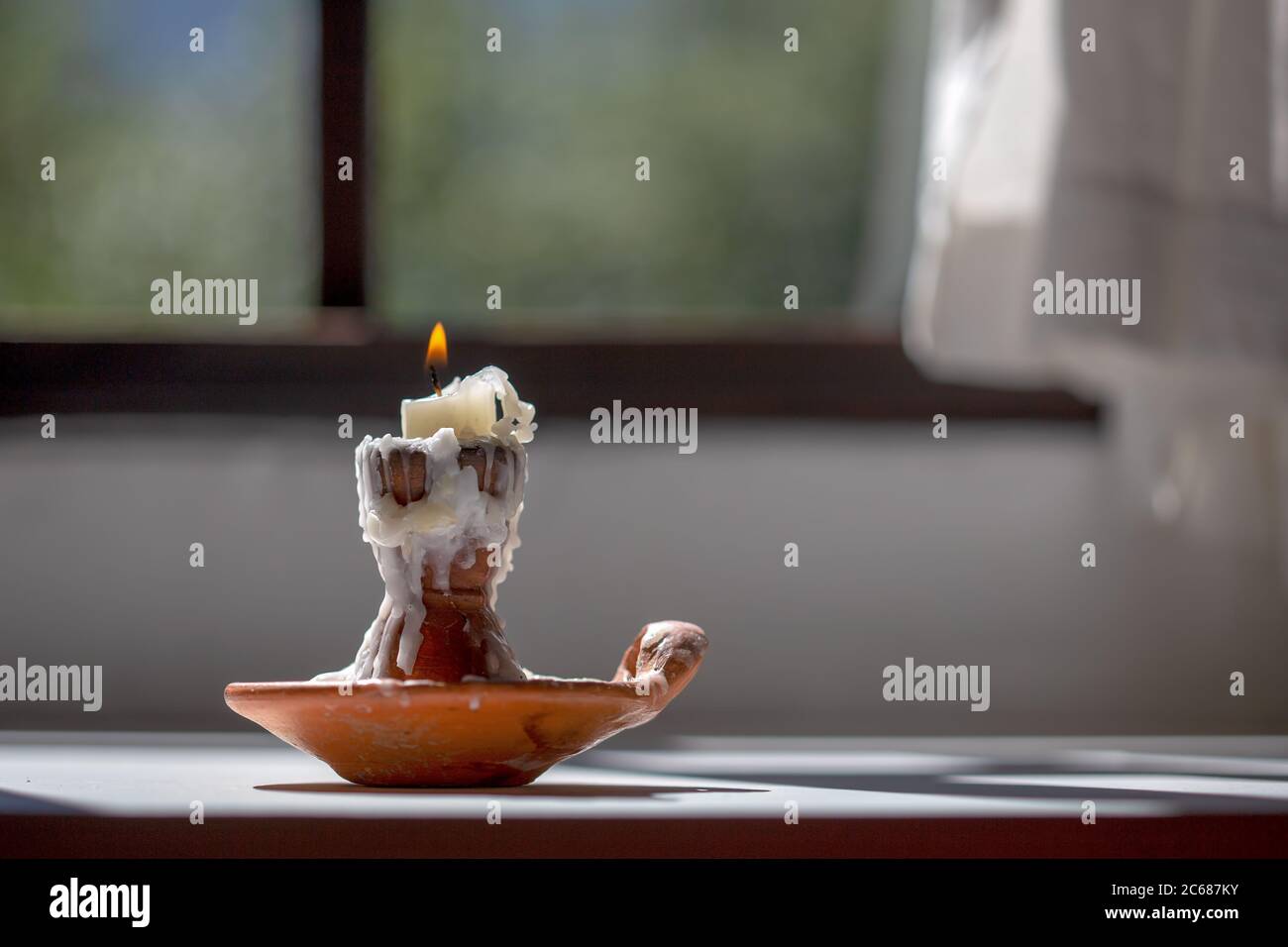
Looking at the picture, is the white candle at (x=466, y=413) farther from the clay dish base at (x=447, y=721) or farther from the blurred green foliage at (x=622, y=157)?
the blurred green foliage at (x=622, y=157)

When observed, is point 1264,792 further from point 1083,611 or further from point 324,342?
point 324,342

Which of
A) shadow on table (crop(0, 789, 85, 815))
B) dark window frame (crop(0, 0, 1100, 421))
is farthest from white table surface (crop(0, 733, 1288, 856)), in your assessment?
dark window frame (crop(0, 0, 1100, 421))

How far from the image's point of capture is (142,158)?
160 cm

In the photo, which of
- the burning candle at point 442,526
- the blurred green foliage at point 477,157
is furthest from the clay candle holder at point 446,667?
the blurred green foliage at point 477,157

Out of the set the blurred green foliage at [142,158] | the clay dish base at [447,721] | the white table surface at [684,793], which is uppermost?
the blurred green foliage at [142,158]

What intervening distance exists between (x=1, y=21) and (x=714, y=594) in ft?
3.40

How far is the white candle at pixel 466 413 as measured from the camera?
645mm

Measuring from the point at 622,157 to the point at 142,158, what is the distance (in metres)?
0.54

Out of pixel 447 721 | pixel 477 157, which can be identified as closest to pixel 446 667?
pixel 447 721

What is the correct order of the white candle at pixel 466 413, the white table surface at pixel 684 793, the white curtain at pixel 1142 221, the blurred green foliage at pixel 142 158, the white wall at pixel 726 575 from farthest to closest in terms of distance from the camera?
the blurred green foliage at pixel 142 158
the white wall at pixel 726 575
the white curtain at pixel 1142 221
the white candle at pixel 466 413
the white table surface at pixel 684 793

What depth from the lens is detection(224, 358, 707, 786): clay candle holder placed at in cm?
60

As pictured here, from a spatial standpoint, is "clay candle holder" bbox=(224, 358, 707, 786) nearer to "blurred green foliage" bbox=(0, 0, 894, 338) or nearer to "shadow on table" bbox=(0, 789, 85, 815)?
"shadow on table" bbox=(0, 789, 85, 815)

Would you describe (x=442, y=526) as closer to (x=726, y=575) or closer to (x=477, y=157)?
(x=726, y=575)
